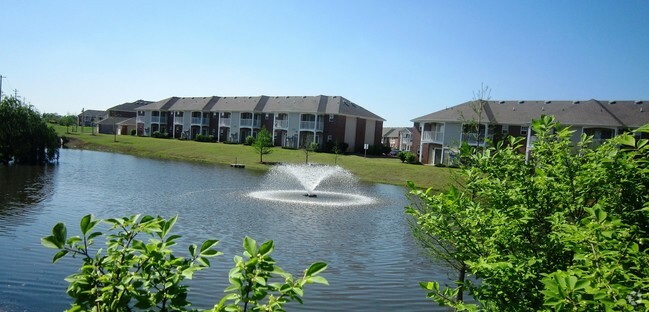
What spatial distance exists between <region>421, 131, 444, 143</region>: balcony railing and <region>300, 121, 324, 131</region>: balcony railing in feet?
59.7

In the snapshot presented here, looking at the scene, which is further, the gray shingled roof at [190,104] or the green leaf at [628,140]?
the gray shingled roof at [190,104]

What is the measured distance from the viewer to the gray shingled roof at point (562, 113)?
5019 centimetres

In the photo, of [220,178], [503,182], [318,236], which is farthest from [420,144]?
[503,182]

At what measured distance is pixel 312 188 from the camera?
109 feet

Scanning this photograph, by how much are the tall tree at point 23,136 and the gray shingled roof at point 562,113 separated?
38577 millimetres

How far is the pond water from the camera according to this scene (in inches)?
446

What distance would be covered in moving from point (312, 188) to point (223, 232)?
15.8 m

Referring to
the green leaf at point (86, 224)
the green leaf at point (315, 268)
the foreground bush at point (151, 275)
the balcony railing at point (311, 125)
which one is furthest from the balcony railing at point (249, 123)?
the green leaf at point (315, 268)

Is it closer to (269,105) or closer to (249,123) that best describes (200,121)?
(249,123)

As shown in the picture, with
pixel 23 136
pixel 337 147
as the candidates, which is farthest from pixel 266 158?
pixel 23 136

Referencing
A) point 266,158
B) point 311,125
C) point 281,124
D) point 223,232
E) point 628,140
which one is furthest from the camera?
point 281,124

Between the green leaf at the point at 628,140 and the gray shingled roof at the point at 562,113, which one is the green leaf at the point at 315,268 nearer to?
the green leaf at the point at 628,140

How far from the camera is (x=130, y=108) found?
12194cm

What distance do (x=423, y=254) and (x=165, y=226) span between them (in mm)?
14577
